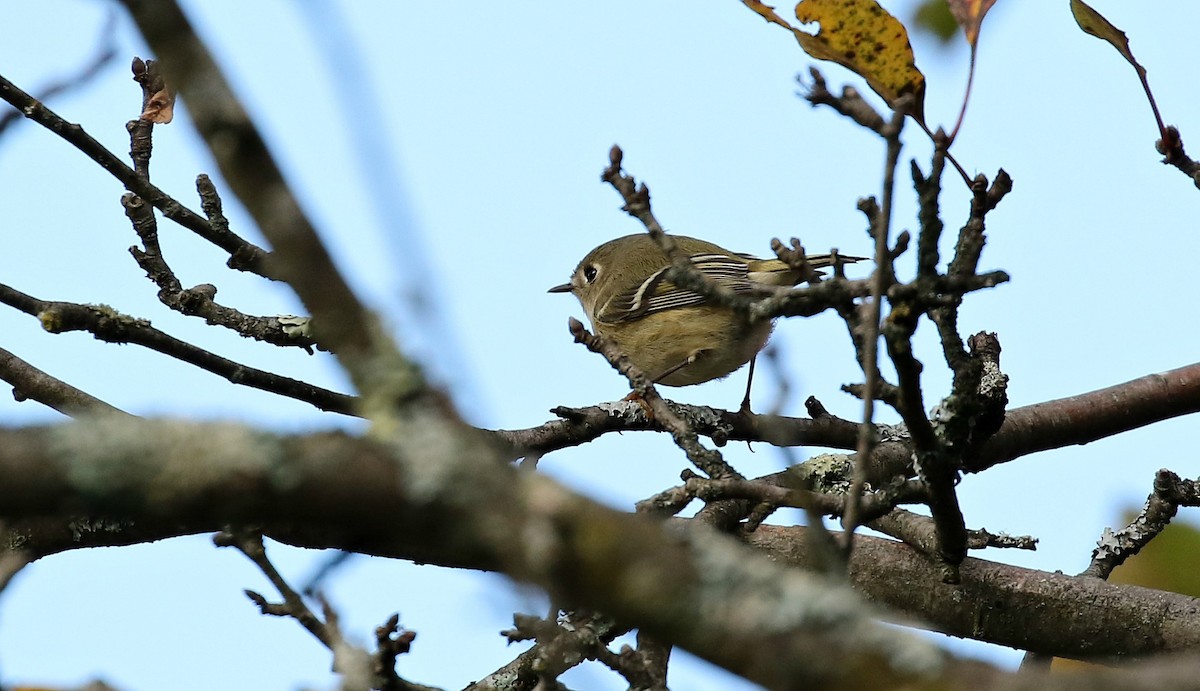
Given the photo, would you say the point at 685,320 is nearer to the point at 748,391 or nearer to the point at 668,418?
the point at 748,391

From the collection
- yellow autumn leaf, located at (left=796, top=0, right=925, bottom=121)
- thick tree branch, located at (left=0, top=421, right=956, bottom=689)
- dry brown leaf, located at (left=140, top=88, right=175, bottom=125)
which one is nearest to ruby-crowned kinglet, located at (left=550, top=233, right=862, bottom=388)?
dry brown leaf, located at (left=140, top=88, right=175, bottom=125)

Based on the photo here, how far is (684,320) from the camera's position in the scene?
6152mm

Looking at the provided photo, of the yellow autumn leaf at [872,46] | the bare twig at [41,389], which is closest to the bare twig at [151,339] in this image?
the bare twig at [41,389]

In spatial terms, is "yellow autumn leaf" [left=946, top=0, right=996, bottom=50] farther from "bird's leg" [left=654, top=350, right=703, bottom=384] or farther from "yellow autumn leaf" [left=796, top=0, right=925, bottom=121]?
"bird's leg" [left=654, top=350, right=703, bottom=384]

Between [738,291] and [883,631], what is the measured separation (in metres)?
4.77

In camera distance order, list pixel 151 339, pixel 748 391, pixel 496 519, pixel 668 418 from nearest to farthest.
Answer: pixel 496 519 → pixel 668 418 → pixel 151 339 → pixel 748 391

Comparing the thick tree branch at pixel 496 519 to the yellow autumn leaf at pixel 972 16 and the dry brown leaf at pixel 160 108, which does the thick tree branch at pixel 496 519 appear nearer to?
the yellow autumn leaf at pixel 972 16

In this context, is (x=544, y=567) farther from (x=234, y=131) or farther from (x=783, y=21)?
(x=783, y=21)

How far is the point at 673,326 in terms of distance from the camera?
20.3 ft

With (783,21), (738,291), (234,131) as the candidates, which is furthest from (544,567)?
(738,291)

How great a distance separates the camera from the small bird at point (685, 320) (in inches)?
236

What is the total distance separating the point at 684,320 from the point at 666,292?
34 centimetres

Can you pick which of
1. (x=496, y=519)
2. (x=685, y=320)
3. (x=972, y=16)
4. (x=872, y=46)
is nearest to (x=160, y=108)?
(x=872, y=46)

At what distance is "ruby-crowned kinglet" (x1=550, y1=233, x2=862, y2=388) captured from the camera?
6.00m
